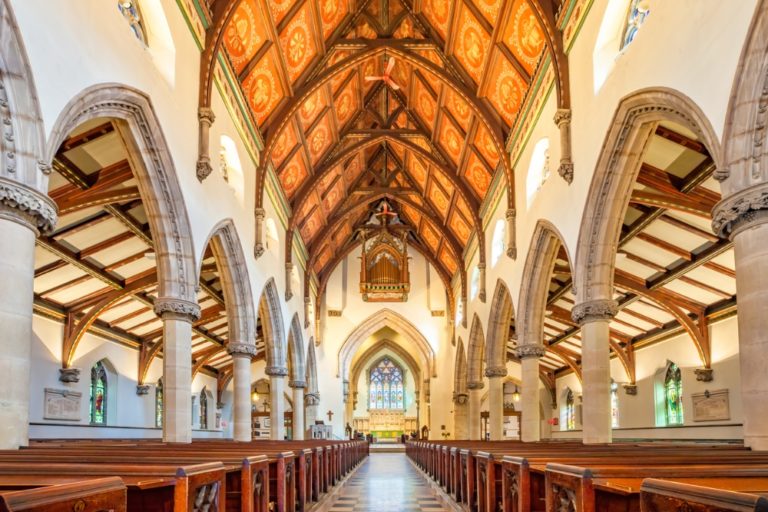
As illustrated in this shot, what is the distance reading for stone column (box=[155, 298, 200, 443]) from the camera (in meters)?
12.0

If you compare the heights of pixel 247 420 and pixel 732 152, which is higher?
pixel 732 152

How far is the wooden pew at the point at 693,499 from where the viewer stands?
2.12m

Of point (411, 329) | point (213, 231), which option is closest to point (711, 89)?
point (213, 231)

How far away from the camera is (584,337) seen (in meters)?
12.4

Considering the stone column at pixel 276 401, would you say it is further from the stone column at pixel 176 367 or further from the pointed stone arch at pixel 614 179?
the pointed stone arch at pixel 614 179

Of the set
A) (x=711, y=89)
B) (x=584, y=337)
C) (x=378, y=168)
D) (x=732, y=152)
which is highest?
(x=378, y=168)

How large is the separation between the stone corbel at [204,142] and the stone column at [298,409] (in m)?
15.2

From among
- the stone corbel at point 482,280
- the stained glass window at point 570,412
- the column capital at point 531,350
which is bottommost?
the stained glass window at point 570,412

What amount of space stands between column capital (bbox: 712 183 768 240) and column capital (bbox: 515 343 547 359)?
9851mm

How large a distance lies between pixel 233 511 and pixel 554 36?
10.7 meters

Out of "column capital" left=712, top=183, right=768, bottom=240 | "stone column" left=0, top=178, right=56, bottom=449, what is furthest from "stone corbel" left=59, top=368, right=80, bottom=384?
"column capital" left=712, top=183, right=768, bottom=240

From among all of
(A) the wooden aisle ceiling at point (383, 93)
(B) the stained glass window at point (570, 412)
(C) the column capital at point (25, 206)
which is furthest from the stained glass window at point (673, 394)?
(C) the column capital at point (25, 206)

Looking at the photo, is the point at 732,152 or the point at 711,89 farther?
the point at 711,89

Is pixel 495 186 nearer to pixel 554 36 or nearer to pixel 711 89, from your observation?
pixel 554 36
